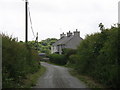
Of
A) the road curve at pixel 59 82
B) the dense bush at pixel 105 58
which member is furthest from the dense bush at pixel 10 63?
the dense bush at pixel 105 58

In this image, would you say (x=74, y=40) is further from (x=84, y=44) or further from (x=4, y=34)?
(x=4, y=34)

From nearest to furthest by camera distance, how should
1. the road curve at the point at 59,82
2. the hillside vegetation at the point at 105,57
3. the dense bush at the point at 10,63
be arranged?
the dense bush at the point at 10,63, the hillside vegetation at the point at 105,57, the road curve at the point at 59,82

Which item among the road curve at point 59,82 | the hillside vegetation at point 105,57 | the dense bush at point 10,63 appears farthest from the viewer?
the road curve at point 59,82

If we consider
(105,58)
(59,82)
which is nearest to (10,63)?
(59,82)

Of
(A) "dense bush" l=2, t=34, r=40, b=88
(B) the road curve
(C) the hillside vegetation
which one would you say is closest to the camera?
(A) "dense bush" l=2, t=34, r=40, b=88

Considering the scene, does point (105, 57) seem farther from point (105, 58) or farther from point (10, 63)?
point (10, 63)

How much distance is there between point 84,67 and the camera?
78.4ft

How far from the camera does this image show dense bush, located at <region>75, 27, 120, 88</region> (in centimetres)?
1380

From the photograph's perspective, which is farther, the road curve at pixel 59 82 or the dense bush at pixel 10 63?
the road curve at pixel 59 82

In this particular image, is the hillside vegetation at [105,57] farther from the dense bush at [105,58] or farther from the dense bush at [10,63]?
the dense bush at [10,63]

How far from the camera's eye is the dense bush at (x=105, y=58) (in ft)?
45.3

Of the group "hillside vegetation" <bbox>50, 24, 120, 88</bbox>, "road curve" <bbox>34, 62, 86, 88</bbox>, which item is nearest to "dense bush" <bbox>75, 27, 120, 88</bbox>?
"hillside vegetation" <bbox>50, 24, 120, 88</bbox>

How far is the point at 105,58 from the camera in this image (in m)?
15.6

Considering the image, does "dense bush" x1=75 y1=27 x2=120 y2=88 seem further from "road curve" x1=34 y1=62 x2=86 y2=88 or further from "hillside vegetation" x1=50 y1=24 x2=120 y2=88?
"road curve" x1=34 y1=62 x2=86 y2=88
